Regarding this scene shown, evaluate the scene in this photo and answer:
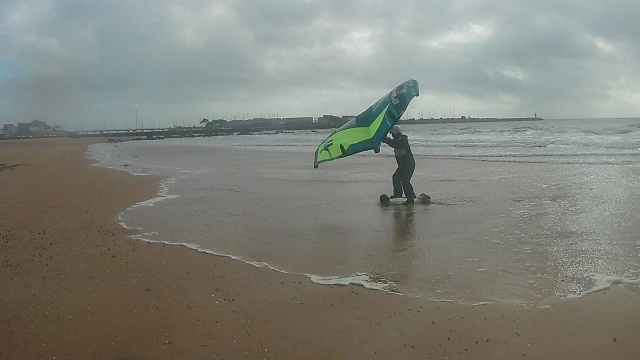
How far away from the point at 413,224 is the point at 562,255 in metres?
2.60

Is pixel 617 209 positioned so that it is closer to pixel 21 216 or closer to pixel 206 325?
pixel 206 325

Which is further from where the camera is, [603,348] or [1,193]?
[1,193]

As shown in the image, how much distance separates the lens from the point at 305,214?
9547 millimetres

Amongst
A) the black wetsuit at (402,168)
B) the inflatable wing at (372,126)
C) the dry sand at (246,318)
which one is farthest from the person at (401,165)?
the dry sand at (246,318)

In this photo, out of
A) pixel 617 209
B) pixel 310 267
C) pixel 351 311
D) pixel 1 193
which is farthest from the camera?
pixel 1 193

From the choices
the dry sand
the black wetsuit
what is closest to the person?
the black wetsuit

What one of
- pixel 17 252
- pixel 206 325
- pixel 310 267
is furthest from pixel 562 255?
pixel 17 252

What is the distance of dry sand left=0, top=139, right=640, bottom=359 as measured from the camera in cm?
392

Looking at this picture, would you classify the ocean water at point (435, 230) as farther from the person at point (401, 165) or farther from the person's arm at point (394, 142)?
the person's arm at point (394, 142)

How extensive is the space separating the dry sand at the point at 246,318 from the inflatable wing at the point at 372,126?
5545mm

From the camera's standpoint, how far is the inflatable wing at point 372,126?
35.0 feet

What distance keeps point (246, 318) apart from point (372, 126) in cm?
722

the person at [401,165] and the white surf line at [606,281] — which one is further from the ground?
the person at [401,165]

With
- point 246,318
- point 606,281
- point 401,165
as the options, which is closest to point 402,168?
point 401,165
